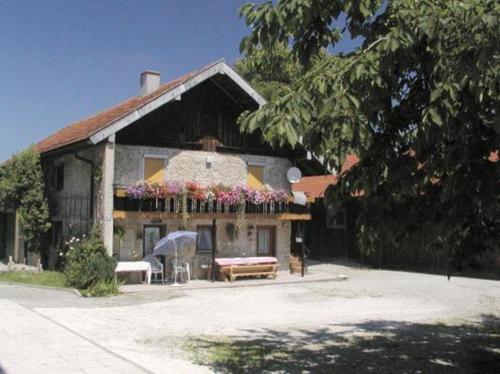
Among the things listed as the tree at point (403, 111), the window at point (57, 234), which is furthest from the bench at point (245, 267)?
the tree at point (403, 111)

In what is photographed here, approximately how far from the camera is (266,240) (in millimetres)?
22922

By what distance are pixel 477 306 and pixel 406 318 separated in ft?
9.96

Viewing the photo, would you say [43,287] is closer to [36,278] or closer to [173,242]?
[36,278]

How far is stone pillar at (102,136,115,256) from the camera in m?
18.4

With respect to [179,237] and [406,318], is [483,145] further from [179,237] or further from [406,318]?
[179,237]

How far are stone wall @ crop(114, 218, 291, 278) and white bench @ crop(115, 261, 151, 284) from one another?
674mm

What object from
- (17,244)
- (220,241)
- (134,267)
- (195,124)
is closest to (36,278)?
(134,267)

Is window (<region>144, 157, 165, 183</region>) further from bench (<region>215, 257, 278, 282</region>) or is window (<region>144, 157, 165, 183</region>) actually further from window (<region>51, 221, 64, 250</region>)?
window (<region>51, 221, 64, 250</region>)

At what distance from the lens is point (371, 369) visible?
8.41 meters

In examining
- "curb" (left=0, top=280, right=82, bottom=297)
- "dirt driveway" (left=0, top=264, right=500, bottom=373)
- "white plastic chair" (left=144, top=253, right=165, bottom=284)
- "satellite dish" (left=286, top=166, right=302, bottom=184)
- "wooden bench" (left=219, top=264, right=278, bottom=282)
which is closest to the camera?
"dirt driveway" (left=0, top=264, right=500, bottom=373)

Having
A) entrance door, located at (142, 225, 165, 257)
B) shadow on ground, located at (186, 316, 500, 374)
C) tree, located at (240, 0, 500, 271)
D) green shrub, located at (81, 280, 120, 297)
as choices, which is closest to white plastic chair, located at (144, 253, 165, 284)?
entrance door, located at (142, 225, 165, 257)

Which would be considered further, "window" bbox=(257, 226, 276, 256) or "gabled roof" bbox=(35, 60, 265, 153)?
"window" bbox=(257, 226, 276, 256)

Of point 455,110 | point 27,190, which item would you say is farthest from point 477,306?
point 27,190

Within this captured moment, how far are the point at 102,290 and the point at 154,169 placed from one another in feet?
16.8
